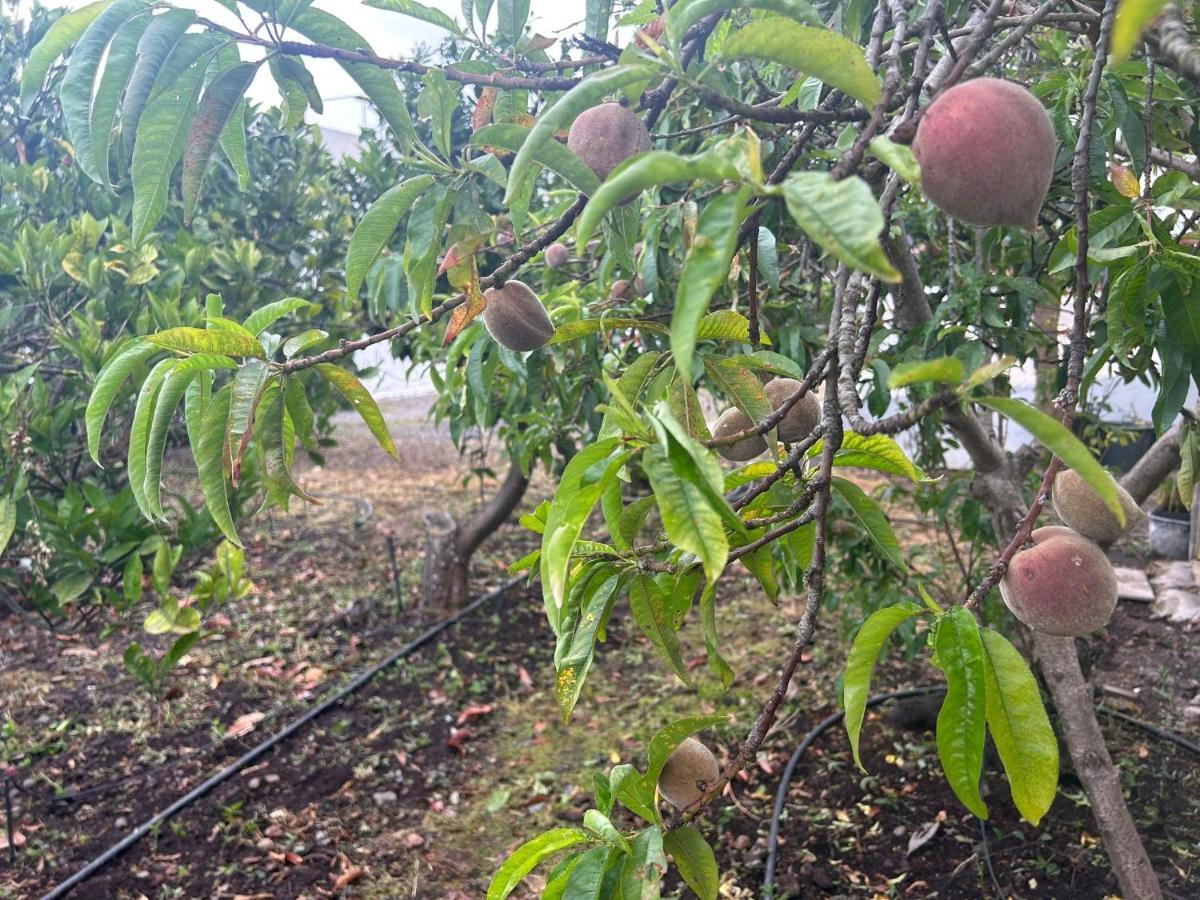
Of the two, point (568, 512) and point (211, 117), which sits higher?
point (211, 117)

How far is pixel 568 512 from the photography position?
62 cm

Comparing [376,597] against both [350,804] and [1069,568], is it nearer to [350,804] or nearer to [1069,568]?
[350,804]

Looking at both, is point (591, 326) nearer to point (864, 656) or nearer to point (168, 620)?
point (864, 656)

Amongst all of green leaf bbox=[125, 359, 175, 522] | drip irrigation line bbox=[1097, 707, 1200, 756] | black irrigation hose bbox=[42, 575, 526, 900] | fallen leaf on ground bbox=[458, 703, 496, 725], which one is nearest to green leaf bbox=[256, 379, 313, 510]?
green leaf bbox=[125, 359, 175, 522]

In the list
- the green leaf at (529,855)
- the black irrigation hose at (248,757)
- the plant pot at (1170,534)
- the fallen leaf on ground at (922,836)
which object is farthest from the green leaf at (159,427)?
the plant pot at (1170,534)

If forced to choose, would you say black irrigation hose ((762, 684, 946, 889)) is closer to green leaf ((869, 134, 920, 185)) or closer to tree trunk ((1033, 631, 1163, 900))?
tree trunk ((1033, 631, 1163, 900))

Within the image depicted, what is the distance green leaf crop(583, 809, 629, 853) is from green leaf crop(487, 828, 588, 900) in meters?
0.03

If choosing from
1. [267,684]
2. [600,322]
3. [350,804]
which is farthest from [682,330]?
[267,684]

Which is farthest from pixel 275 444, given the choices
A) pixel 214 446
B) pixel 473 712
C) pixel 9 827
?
pixel 473 712

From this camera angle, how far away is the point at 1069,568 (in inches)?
32.5

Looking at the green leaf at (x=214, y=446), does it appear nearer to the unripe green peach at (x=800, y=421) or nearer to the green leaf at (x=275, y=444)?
the green leaf at (x=275, y=444)

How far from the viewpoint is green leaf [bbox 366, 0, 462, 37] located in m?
0.91

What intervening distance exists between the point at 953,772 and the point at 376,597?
3793 mm

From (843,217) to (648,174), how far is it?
11cm
